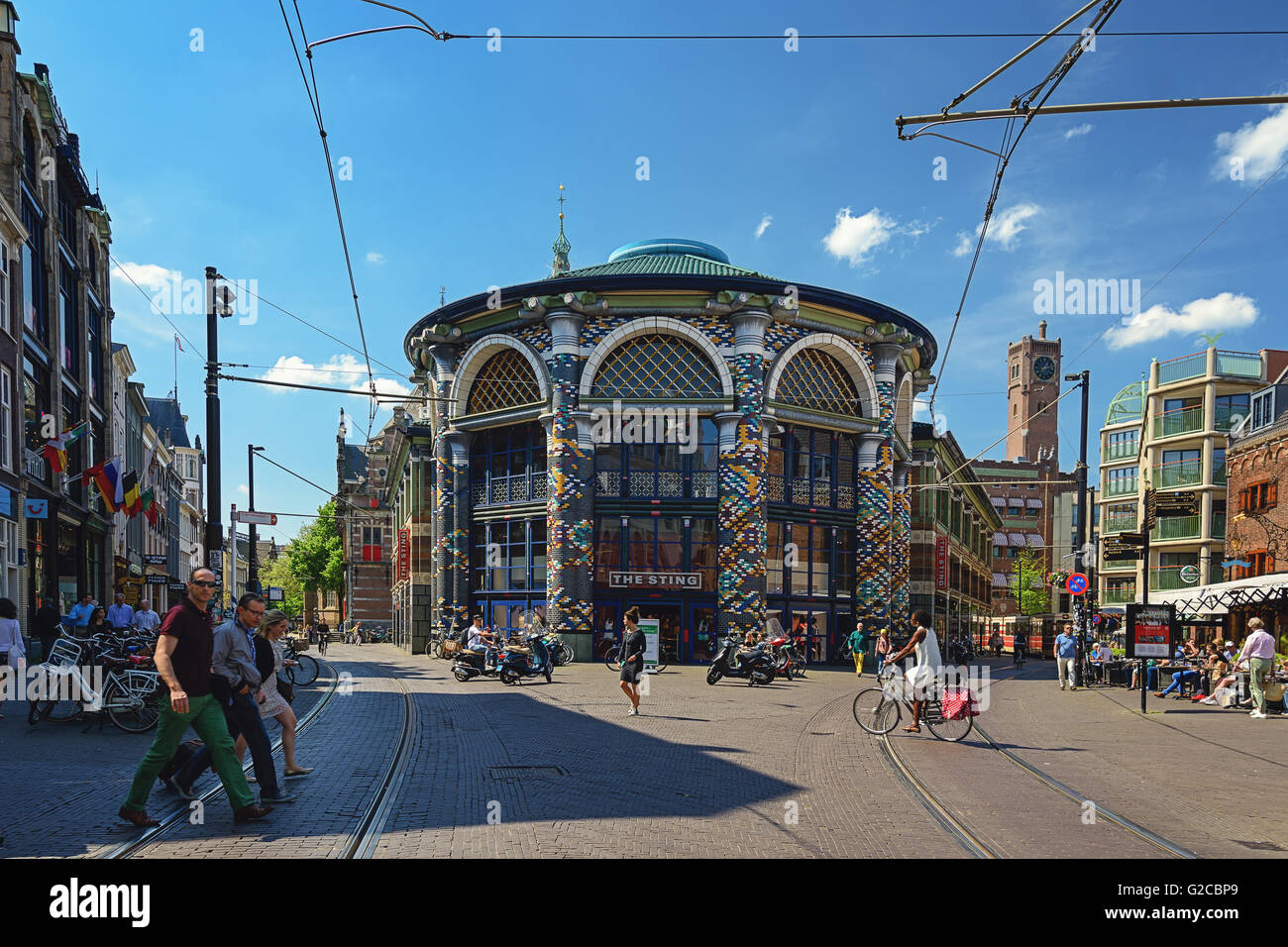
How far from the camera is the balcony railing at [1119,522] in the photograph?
64938mm

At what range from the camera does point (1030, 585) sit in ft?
283

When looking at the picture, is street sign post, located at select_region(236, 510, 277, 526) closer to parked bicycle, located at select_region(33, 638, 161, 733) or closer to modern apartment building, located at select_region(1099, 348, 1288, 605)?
parked bicycle, located at select_region(33, 638, 161, 733)

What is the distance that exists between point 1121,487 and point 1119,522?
7.86ft

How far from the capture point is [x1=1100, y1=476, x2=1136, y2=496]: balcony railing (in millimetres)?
65750

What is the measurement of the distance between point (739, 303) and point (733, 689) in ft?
48.1

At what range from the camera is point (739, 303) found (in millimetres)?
32125

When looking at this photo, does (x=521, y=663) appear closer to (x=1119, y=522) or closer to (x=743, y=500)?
(x=743, y=500)

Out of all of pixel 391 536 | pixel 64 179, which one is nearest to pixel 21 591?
pixel 64 179

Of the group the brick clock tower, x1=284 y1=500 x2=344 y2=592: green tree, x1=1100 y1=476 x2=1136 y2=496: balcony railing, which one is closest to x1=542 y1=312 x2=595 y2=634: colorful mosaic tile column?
x1=1100 y1=476 x2=1136 y2=496: balcony railing

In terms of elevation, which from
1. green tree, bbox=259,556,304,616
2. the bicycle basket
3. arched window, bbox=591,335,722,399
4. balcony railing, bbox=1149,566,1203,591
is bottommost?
green tree, bbox=259,556,304,616

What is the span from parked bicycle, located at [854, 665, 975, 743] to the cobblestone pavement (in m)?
7.79

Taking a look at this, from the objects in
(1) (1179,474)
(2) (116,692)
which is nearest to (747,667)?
(2) (116,692)

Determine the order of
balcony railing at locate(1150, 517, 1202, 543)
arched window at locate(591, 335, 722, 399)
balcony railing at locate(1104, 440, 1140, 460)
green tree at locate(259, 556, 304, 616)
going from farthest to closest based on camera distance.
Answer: green tree at locate(259, 556, 304, 616) → balcony railing at locate(1104, 440, 1140, 460) → balcony railing at locate(1150, 517, 1202, 543) → arched window at locate(591, 335, 722, 399)
